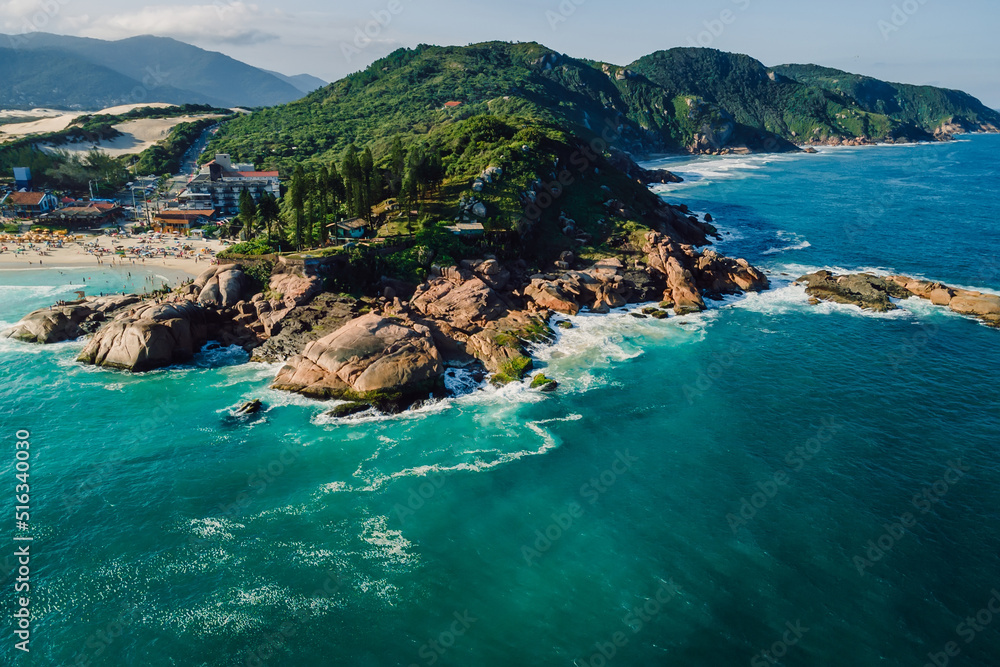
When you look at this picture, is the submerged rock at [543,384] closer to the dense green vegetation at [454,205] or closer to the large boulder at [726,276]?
the dense green vegetation at [454,205]

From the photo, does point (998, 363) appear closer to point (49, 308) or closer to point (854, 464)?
point (854, 464)

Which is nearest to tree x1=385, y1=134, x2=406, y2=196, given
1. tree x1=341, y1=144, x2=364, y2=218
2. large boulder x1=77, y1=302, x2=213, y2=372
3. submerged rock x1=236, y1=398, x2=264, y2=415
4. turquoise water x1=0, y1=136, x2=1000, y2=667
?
tree x1=341, y1=144, x2=364, y2=218

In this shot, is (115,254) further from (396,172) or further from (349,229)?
(396,172)

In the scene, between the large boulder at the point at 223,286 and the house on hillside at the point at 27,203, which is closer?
the large boulder at the point at 223,286

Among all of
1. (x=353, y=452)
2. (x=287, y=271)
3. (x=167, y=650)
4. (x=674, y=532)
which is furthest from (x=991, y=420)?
(x=287, y=271)

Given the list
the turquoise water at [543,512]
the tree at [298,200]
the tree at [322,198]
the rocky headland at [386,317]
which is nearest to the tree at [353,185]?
the tree at [322,198]

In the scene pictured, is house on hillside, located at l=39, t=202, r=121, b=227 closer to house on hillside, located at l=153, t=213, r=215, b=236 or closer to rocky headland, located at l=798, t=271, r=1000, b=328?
house on hillside, located at l=153, t=213, r=215, b=236
